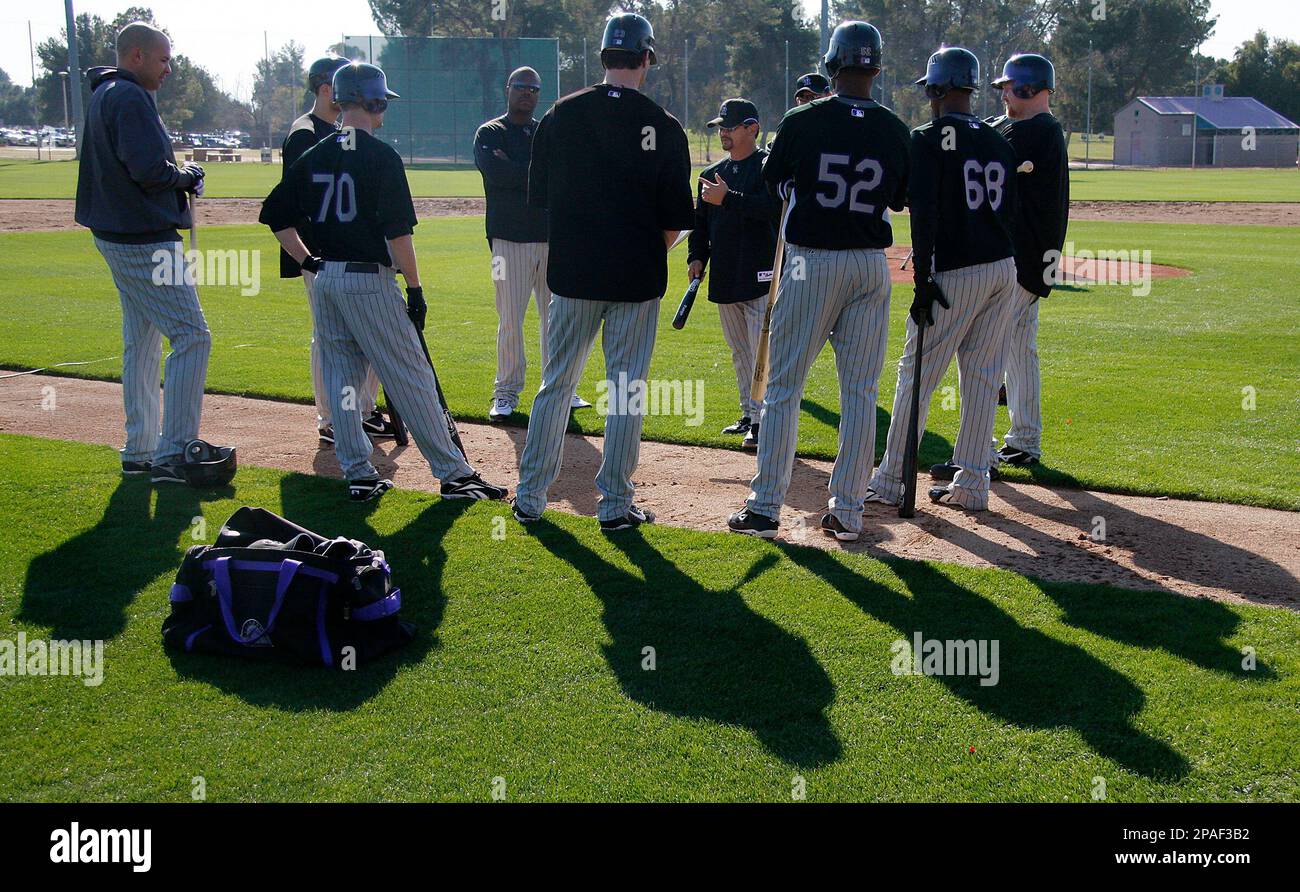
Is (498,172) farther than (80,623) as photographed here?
Yes

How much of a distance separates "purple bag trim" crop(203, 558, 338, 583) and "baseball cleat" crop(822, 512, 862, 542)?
8.79ft

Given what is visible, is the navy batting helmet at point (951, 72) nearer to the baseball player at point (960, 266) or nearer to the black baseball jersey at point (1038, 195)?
the baseball player at point (960, 266)

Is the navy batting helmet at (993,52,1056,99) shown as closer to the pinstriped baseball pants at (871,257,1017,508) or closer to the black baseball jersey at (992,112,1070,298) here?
the black baseball jersey at (992,112,1070,298)

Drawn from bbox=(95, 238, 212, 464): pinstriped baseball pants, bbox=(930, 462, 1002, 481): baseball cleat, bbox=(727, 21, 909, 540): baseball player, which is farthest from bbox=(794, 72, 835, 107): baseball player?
bbox=(95, 238, 212, 464): pinstriped baseball pants

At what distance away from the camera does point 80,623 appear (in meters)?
4.88

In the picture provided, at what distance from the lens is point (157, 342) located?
7156 millimetres

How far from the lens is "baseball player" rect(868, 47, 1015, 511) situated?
596cm

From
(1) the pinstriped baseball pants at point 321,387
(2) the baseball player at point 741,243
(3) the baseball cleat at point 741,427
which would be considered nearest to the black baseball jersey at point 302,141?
(1) the pinstriped baseball pants at point 321,387

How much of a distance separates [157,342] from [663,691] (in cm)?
452

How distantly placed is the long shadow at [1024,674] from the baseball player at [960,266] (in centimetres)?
125

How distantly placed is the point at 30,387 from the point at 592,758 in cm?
782

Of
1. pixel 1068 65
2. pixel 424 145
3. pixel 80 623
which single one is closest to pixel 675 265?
pixel 80 623

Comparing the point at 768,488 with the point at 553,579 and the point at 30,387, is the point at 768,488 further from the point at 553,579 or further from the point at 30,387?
the point at 30,387

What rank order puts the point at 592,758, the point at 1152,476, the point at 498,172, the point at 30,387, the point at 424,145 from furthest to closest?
the point at 424,145
the point at 30,387
the point at 498,172
the point at 1152,476
the point at 592,758
